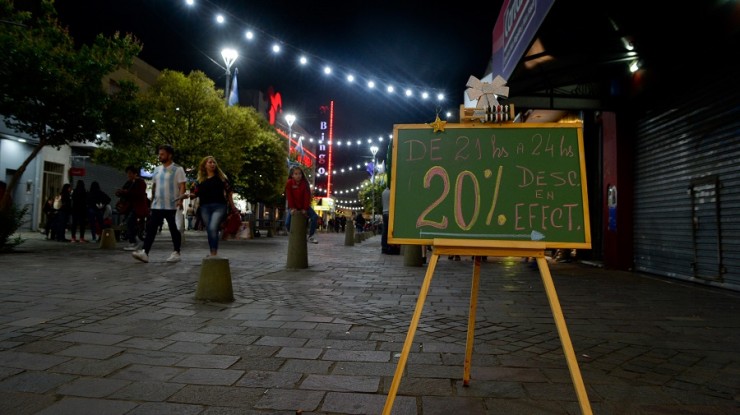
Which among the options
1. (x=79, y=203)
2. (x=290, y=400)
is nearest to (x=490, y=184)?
(x=290, y=400)

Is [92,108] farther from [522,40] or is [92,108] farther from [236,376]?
[236,376]

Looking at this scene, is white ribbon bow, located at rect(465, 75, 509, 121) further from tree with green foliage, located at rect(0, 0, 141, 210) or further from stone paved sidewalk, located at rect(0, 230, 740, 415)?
tree with green foliage, located at rect(0, 0, 141, 210)

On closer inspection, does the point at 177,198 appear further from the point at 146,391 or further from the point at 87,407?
the point at 87,407

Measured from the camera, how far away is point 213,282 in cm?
500

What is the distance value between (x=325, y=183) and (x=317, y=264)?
8092 centimetres

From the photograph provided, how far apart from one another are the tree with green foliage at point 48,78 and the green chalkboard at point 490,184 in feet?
31.8

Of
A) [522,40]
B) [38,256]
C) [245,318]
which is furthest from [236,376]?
[38,256]

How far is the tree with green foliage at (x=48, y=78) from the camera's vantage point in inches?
366

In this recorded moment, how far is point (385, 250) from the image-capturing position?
42.0 feet

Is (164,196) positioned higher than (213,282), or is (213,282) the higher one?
(164,196)

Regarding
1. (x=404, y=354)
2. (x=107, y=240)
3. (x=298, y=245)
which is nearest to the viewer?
(x=404, y=354)

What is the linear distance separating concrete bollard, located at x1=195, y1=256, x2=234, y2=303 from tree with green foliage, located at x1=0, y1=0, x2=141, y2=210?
21.8 ft

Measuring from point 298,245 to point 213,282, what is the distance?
126 inches

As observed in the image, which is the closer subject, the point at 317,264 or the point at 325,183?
the point at 317,264
